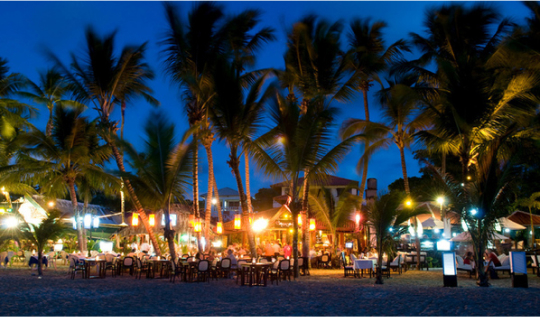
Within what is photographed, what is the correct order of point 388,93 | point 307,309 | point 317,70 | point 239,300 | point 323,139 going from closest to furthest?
point 307,309 → point 239,300 → point 323,139 → point 317,70 → point 388,93

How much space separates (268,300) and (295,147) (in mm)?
6239

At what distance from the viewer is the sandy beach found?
762cm

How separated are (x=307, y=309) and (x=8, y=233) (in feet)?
50.1

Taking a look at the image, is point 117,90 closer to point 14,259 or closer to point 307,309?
point 14,259

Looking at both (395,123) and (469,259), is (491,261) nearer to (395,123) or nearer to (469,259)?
(469,259)

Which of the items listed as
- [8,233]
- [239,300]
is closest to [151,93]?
[8,233]

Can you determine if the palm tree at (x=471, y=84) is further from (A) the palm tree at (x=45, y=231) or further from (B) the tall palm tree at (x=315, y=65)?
(A) the palm tree at (x=45, y=231)

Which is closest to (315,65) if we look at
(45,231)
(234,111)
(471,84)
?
(234,111)

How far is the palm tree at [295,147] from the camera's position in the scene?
1418cm

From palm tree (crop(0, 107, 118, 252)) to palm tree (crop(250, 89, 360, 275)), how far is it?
347 inches

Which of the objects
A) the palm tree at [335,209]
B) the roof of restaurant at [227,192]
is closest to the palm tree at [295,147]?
the palm tree at [335,209]

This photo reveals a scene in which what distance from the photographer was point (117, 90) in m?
17.7

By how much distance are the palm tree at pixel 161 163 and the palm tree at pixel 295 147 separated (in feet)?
8.08

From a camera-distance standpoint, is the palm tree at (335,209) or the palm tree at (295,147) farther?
the palm tree at (335,209)
